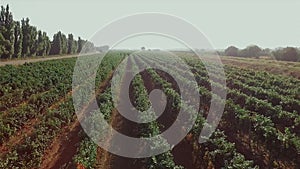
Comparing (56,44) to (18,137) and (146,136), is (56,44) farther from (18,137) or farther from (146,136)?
(146,136)

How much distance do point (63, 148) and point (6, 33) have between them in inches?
1734

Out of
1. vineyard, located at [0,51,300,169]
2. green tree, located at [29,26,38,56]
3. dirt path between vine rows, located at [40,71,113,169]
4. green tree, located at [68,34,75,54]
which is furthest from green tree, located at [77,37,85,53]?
dirt path between vine rows, located at [40,71,113,169]

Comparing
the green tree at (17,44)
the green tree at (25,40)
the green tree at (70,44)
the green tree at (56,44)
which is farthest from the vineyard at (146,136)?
the green tree at (70,44)

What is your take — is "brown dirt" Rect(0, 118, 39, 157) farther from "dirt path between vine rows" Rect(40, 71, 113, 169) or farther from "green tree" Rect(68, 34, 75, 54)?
"green tree" Rect(68, 34, 75, 54)

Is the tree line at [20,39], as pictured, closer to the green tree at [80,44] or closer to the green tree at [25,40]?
the green tree at [25,40]

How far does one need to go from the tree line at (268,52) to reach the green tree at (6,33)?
55716 mm

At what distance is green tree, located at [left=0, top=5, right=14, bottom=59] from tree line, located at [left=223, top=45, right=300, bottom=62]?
5572 cm

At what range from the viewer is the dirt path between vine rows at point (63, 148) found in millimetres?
12281

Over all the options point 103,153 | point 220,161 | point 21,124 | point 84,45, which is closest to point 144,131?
point 103,153

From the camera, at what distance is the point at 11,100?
2023 cm

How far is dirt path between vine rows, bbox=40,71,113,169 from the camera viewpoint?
1228 centimetres

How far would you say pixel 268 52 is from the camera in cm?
8788

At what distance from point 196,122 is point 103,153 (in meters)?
4.83

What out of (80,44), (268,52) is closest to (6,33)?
(80,44)
